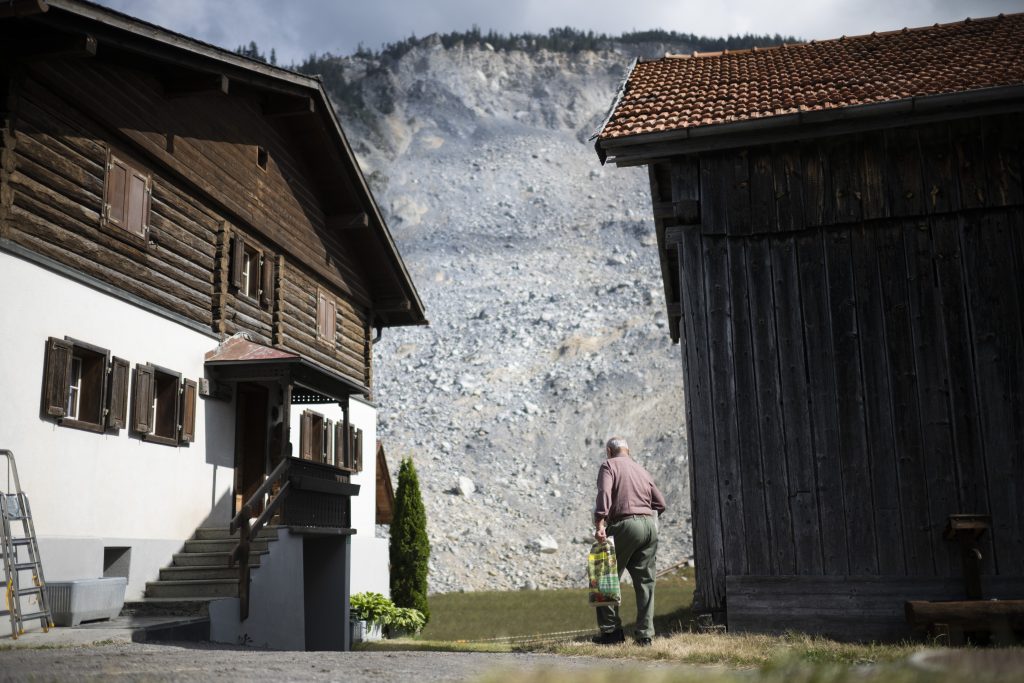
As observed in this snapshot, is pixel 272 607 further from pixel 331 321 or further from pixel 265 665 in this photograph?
pixel 331 321

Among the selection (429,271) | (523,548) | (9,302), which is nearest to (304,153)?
(9,302)

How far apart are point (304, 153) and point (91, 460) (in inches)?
353

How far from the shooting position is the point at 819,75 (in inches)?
460

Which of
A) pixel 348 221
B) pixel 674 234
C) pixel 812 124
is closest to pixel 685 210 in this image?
pixel 674 234

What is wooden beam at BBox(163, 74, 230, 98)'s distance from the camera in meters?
14.1

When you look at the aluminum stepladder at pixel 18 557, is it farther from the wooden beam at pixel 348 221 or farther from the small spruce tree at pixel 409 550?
the small spruce tree at pixel 409 550

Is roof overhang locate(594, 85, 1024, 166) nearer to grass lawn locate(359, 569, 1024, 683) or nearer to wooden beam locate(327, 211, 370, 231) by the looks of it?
grass lawn locate(359, 569, 1024, 683)

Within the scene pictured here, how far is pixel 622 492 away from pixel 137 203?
8.20 meters

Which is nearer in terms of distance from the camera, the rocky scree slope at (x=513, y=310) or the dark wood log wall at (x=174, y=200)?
the dark wood log wall at (x=174, y=200)

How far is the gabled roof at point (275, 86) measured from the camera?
35.9 ft

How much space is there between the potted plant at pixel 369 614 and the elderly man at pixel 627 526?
994 centimetres

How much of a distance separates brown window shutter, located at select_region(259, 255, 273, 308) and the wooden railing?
330cm

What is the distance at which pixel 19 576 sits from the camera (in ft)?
33.2

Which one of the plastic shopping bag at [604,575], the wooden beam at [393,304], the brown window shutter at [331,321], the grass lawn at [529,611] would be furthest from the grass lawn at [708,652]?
the wooden beam at [393,304]
